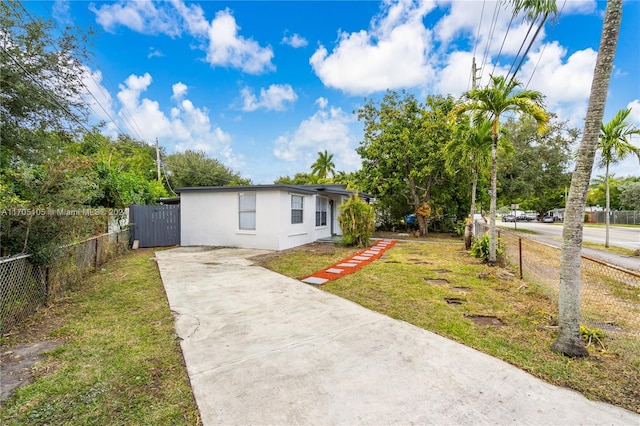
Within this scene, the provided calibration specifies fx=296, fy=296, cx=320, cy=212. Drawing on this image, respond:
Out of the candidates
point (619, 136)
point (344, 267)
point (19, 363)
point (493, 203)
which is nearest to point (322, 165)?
point (619, 136)

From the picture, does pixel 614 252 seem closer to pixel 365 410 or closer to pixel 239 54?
pixel 365 410

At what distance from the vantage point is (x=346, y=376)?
107 inches

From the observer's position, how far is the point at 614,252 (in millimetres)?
10828

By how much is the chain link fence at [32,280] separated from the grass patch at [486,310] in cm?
409

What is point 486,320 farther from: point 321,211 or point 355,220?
point 321,211

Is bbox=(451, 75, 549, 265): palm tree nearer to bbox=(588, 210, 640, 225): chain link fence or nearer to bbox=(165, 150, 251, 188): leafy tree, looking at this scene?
bbox=(165, 150, 251, 188): leafy tree

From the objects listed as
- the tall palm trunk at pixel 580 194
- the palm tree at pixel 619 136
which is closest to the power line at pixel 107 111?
the tall palm trunk at pixel 580 194

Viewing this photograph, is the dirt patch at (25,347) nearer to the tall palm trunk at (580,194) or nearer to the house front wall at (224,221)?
the tall palm trunk at (580,194)

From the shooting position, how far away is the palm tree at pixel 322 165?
39625 millimetres

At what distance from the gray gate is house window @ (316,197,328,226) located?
245 inches

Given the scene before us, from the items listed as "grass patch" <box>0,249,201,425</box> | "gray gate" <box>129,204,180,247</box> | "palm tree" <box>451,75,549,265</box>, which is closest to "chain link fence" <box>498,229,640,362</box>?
"palm tree" <box>451,75,549,265</box>

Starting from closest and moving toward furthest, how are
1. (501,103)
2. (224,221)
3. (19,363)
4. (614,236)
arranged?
(19,363)
(501,103)
(224,221)
(614,236)

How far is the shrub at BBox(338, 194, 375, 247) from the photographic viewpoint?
1184 cm

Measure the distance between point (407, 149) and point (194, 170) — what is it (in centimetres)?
2152
